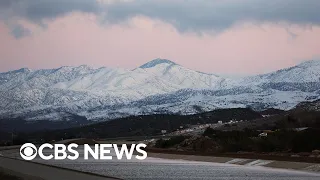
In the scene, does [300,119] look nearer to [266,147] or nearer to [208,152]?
[208,152]

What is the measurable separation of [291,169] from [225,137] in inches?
2764

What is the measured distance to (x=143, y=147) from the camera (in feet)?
616

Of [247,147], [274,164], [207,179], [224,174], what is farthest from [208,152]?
[207,179]

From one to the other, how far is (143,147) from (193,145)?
34.9 meters

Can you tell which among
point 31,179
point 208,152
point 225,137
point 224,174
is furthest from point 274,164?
point 225,137

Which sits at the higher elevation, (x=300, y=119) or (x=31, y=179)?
(x=300, y=119)

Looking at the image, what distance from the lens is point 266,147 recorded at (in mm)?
119625

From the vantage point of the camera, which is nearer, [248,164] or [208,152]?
[248,164]

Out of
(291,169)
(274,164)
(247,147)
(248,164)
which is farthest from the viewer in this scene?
(247,147)

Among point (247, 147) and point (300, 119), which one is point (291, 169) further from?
point (300, 119)

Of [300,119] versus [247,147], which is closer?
[247,147]

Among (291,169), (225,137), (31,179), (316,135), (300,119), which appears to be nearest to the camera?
(31,179)

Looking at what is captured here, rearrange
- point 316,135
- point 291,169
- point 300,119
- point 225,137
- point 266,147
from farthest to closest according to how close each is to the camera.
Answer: point 300,119, point 225,137, point 266,147, point 316,135, point 291,169

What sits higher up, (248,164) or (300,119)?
(300,119)
